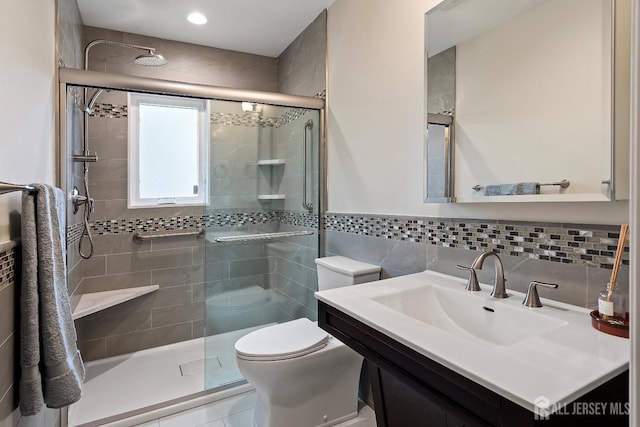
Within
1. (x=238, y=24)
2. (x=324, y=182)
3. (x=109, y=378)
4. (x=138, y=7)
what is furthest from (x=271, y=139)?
(x=109, y=378)

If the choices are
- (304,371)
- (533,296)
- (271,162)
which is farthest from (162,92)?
(533,296)

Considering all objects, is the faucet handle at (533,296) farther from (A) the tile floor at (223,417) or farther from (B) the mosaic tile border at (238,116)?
(B) the mosaic tile border at (238,116)

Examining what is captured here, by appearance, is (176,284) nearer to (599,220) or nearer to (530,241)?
(530,241)

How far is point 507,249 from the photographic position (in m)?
1.23

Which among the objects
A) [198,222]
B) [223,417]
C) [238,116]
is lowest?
[223,417]

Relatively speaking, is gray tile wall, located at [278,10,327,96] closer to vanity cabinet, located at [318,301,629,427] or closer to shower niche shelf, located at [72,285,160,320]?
vanity cabinet, located at [318,301,629,427]

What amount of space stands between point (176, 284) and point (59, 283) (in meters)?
1.68

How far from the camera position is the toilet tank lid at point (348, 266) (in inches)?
70.2

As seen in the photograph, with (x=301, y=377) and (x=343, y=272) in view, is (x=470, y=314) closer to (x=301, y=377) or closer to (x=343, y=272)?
(x=343, y=272)

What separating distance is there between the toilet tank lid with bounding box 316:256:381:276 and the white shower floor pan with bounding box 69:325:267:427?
699mm

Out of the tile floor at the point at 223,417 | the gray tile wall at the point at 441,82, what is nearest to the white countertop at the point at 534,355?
the gray tile wall at the point at 441,82

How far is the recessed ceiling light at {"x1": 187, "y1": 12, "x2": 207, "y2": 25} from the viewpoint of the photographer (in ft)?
7.70

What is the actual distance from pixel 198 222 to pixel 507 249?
2353 millimetres

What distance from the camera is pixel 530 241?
3.79 ft
